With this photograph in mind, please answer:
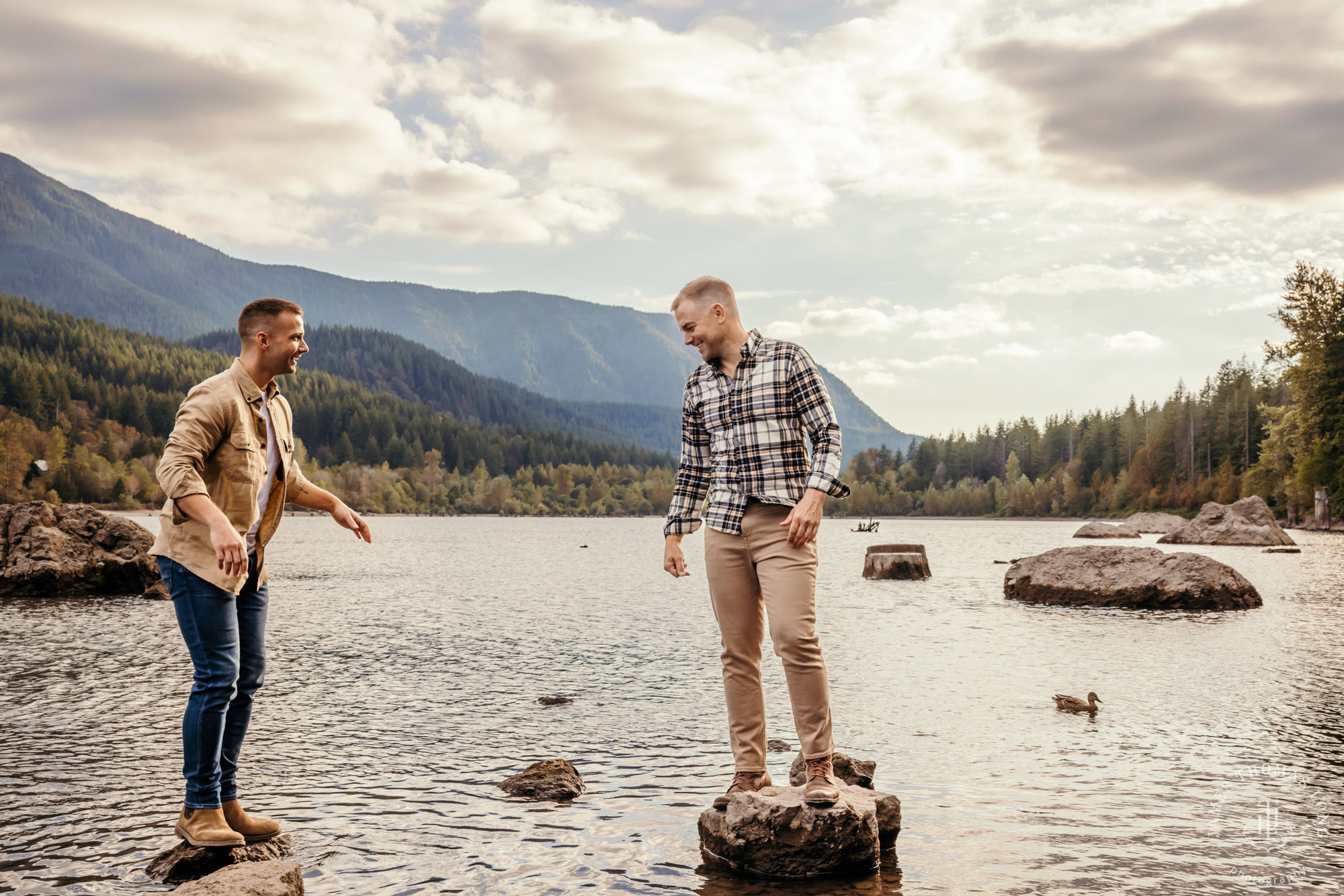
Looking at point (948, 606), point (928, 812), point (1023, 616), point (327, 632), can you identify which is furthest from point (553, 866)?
point (948, 606)

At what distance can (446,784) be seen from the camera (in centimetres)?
762

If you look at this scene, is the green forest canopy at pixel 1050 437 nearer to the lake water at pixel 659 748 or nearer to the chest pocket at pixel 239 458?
the lake water at pixel 659 748

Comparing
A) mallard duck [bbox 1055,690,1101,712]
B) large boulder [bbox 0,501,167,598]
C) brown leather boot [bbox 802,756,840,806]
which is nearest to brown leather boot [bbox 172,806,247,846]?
brown leather boot [bbox 802,756,840,806]

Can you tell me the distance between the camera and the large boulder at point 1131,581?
71.4 ft

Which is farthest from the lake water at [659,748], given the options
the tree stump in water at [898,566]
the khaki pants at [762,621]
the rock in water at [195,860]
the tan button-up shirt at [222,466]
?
the tree stump in water at [898,566]

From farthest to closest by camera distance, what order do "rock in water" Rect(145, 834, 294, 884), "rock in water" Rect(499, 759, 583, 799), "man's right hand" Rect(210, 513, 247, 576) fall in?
"rock in water" Rect(499, 759, 583, 799) → "rock in water" Rect(145, 834, 294, 884) → "man's right hand" Rect(210, 513, 247, 576)

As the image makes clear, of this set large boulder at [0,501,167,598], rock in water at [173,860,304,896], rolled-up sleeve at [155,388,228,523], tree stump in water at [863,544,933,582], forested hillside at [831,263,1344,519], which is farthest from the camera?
forested hillside at [831,263,1344,519]

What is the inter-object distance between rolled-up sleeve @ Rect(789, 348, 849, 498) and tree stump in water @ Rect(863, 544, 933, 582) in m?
30.1

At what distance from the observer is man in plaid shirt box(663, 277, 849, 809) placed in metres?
5.62

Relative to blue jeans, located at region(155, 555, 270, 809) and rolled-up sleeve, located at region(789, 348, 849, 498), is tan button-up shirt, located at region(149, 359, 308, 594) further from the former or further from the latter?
rolled-up sleeve, located at region(789, 348, 849, 498)

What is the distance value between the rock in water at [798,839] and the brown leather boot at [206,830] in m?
2.96

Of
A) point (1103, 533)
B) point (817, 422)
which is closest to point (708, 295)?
point (817, 422)

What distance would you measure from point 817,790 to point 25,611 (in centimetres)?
2124

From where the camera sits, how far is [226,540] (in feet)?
16.3
